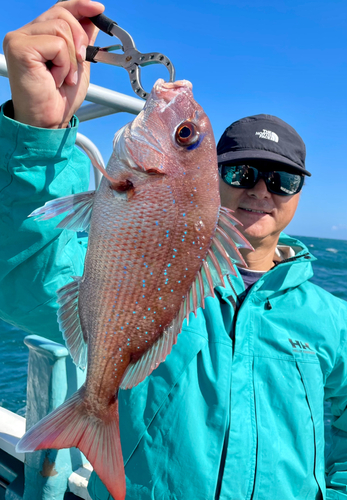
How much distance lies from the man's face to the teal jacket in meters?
0.46

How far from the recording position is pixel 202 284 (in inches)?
51.3

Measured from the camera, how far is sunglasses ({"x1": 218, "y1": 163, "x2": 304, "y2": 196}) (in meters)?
2.26

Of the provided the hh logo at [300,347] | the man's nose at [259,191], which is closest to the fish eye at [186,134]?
the man's nose at [259,191]

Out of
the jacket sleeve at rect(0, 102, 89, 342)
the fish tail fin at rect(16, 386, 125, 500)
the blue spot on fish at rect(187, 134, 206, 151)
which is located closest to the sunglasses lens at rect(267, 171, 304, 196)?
the blue spot on fish at rect(187, 134, 206, 151)

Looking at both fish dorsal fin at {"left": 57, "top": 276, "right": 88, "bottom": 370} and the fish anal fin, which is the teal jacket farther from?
the fish anal fin

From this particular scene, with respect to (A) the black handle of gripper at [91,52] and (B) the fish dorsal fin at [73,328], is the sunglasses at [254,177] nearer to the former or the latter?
(A) the black handle of gripper at [91,52]

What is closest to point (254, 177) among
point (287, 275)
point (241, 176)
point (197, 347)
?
point (241, 176)

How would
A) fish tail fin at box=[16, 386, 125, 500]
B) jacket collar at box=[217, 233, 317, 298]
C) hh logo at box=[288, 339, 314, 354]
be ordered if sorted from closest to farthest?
fish tail fin at box=[16, 386, 125, 500] < hh logo at box=[288, 339, 314, 354] < jacket collar at box=[217, 233, 317, 298]

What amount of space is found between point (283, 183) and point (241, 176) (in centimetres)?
27

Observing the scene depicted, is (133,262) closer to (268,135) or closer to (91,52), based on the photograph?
(91,52)

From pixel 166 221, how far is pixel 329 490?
1881 millimetres

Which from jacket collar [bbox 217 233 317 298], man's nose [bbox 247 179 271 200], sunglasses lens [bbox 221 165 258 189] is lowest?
jacket collar [bbox 217 233 317 298]

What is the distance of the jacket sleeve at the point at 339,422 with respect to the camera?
205 cm

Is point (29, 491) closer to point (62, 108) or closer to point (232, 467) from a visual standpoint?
point (232, 467)
